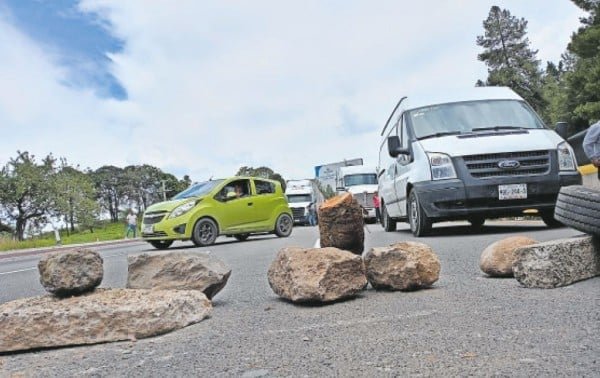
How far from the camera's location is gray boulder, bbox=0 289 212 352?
2.86 m

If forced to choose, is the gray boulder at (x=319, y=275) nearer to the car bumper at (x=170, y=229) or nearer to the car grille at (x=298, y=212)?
the car bumper at (x=170, y=229)

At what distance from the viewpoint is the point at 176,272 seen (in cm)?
372

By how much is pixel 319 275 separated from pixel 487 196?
4.43 metres

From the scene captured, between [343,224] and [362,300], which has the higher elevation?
[343,224]

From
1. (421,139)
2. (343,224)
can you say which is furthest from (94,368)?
(421,139)

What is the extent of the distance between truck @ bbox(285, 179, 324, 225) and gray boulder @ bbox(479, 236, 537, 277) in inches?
1092

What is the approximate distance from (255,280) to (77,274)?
6.78 feet

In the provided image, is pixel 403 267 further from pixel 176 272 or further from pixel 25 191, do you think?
pixel 25 191

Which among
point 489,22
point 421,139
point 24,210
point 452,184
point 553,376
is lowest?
point 553,376

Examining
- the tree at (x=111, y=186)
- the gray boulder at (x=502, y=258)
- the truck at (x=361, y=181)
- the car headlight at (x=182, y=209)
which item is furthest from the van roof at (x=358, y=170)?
the tree at (x=111, y=186)

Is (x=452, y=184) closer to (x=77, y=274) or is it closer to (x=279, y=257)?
(x=279, y=257)

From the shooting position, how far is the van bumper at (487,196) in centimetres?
718

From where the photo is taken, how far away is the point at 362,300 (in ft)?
11.7

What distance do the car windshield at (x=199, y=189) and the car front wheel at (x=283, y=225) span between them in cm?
218
